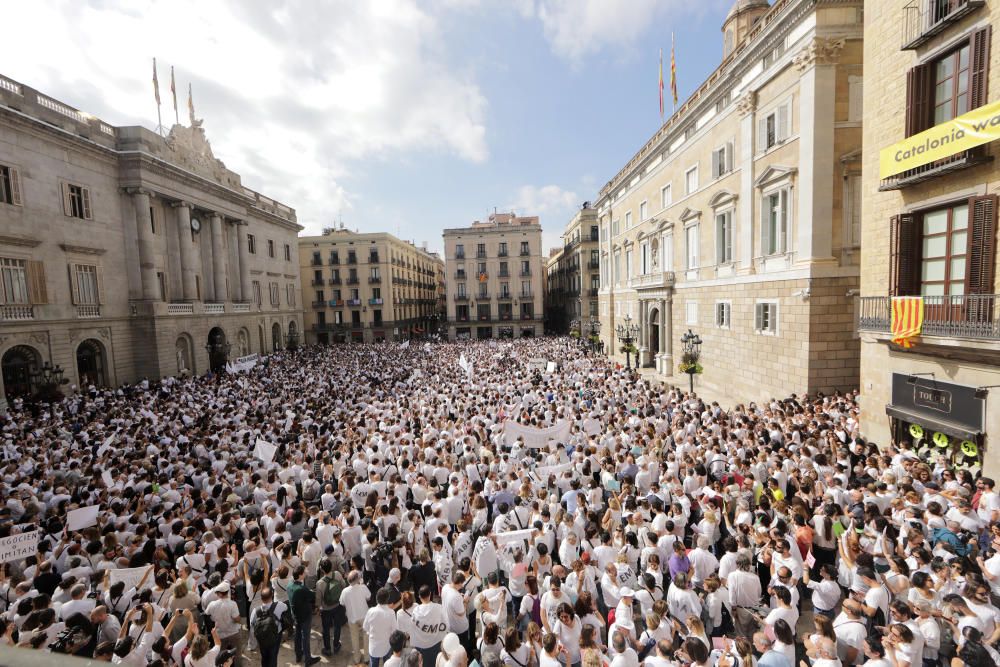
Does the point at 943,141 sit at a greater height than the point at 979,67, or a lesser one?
lesser

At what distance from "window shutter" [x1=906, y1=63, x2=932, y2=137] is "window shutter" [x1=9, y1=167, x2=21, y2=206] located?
34306 mm

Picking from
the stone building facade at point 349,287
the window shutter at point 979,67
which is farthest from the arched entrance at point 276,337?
the window shutter at point 979,67

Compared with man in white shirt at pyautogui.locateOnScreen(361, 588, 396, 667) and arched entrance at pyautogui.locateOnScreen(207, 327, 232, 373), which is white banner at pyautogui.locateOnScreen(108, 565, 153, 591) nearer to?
man in white shirt at pyautogui.locateOnScreen(361, 588, 396, 667)

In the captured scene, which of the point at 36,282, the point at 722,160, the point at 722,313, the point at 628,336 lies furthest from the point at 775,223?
the point at 36,282

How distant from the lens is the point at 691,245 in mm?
26094

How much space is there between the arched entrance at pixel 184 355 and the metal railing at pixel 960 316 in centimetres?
3631

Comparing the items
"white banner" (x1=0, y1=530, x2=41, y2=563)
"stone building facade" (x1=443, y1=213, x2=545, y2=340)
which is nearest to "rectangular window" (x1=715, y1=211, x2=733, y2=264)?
"white banner" (x1=0, y1=530, x2=41, y2=563)

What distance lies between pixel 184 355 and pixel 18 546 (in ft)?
94.7

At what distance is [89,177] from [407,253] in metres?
45.5

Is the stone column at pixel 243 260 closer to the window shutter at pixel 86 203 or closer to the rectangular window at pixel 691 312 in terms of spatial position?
the window shutter at pixel 86 203

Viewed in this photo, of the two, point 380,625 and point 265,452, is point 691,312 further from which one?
point 380,625

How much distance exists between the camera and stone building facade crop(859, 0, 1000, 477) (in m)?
9.91

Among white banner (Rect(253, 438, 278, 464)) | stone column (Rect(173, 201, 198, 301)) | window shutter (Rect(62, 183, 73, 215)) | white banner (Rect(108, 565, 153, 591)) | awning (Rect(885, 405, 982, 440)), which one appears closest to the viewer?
white banner (Rect(108, 565, 153, 591))

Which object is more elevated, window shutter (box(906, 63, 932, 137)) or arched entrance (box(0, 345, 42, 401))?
window shutter (box(906, 63, 932, 137))
